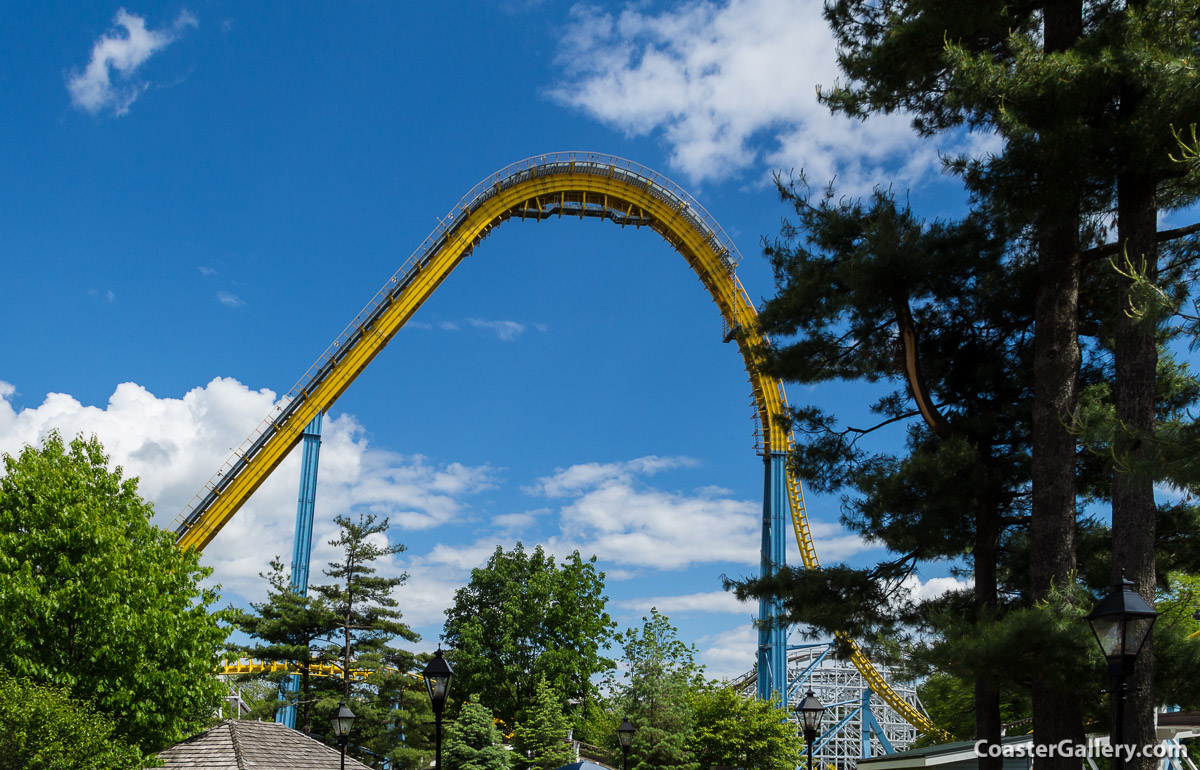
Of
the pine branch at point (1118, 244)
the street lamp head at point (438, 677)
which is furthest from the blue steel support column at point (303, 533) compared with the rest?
the pine branch at point (1118, 244)

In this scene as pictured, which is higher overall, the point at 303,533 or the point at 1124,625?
the point at 303,533

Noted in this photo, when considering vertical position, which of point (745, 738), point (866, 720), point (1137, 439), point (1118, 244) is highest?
point (1118, 244)

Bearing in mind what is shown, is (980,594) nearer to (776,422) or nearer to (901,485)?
(901,485)

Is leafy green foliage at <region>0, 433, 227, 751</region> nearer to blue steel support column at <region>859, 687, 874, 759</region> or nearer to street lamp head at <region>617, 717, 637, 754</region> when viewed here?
street lamp head at <region>617, 717, 637, 754</region>

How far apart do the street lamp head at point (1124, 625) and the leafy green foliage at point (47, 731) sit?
13.6 m

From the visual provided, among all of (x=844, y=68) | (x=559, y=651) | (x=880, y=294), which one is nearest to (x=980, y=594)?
(x=880, y=294)

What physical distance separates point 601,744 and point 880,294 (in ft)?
70.9

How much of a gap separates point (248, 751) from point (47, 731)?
4079 millimetres

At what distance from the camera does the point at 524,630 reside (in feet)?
105

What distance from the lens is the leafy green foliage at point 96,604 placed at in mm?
16922

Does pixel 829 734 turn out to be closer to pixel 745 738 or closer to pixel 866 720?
pixel 866 720

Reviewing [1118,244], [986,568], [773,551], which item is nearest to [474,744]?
[773,551]

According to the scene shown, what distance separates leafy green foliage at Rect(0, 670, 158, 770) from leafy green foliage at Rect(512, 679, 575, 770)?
44.7ft

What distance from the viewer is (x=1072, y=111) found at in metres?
9.00
